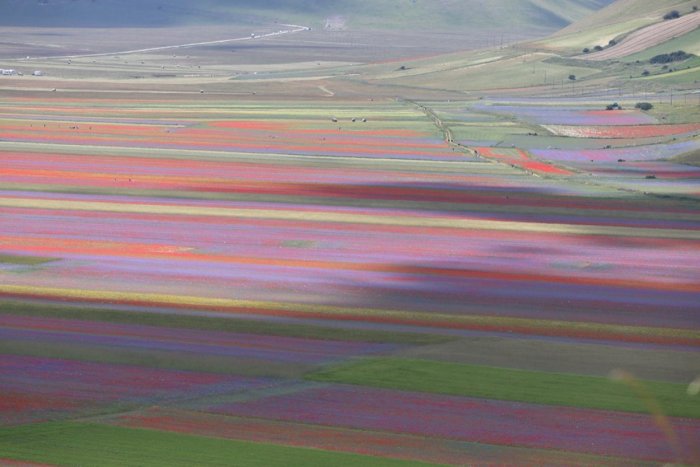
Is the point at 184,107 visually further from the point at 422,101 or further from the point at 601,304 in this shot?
the point at 601,304

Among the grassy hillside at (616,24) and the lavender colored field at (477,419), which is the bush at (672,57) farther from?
the lavender colored field at (477,419)

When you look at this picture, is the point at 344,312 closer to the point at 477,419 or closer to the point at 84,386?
the point at 84,386

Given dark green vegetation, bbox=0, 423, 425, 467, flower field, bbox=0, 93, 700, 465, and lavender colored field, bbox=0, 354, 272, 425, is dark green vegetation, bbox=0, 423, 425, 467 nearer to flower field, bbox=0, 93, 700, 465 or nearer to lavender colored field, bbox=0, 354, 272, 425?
flower field, bbox=0, 93, 700, 465

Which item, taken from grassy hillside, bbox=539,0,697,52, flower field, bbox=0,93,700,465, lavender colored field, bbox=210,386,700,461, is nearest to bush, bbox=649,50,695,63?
grassy hillside, bbox=539,0,697,52

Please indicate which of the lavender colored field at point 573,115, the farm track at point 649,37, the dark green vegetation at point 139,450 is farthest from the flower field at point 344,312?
the farm track at point 649,37

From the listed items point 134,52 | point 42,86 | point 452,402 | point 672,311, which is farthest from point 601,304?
point 134,52

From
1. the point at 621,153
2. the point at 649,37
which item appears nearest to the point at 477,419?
the point at 621,153
